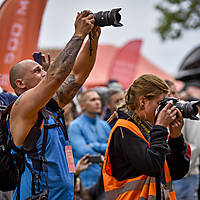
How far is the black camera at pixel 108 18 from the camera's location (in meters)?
2.35

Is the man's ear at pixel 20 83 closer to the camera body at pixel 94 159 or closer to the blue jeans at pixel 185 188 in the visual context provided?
the camera body at pixel 94 159

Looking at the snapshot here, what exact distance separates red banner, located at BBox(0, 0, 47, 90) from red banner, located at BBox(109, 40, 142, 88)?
7.31m

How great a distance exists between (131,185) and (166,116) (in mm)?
550

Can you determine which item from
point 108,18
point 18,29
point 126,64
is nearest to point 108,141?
point 108,18

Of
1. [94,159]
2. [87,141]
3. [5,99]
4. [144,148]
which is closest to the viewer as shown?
[144,148]

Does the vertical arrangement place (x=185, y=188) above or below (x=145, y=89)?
below

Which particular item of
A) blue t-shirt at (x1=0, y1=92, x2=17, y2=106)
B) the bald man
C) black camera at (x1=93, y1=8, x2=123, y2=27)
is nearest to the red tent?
blue t-shirt at (x1=0, y1=92, x2=17, y2=106)

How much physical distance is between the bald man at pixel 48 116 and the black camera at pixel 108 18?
4cm

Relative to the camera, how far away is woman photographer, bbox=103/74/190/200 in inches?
98.5

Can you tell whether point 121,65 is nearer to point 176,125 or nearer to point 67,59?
point 176,125

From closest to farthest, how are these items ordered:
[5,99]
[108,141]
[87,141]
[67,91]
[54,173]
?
[54,173], [108,141], [67,91], [5,99], [87,141]

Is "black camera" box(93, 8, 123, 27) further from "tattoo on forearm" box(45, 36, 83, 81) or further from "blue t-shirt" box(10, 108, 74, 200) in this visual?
A: "blue t-shirt" box(10, 108, 74, 200)

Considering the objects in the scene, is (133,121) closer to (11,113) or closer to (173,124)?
(173,124)

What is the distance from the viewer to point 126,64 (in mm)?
13688
